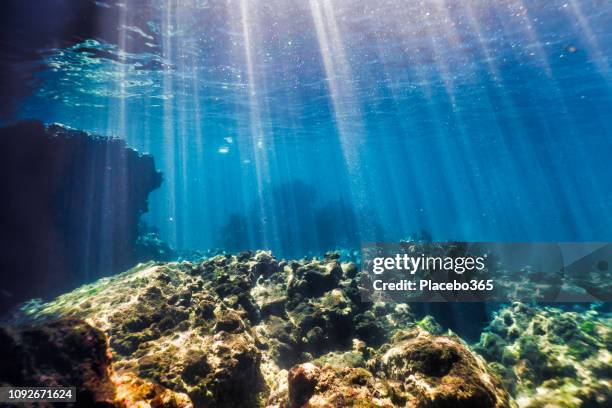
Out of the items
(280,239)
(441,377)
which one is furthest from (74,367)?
(280,239)

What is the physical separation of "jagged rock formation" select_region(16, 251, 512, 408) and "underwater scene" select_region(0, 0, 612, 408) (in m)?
0.04

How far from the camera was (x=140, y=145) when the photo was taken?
160ft

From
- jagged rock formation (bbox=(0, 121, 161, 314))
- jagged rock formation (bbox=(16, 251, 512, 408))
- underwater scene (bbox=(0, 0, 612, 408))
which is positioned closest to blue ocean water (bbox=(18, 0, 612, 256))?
underwater scene (bbox=(0, 0, 612, 408))

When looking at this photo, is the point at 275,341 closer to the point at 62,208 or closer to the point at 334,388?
the point at 334,388

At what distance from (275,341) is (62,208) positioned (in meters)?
15.7

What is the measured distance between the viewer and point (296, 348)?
23.1ft

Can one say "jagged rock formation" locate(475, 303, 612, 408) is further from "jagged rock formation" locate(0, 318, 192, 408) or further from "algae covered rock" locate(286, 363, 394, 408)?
"jagged rock formation" locate(0, 318, 192, 408)


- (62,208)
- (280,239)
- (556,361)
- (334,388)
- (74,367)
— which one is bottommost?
(556,361)

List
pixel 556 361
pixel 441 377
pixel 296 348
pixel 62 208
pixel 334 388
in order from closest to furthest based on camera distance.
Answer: pixel 334 388 < pixel 441 377 < pixel 556 361 < pixel 296 348 < pixel 62 208

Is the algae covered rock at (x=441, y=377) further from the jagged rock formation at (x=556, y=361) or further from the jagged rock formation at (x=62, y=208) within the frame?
the jagged rock formation at (x=62, y=208)

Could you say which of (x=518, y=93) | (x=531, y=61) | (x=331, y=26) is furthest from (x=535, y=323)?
(x=518, y=93)

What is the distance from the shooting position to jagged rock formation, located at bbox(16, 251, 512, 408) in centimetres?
350

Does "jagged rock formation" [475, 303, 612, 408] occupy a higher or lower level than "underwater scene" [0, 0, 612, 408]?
lower

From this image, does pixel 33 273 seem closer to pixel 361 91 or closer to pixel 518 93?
pixel 361 91
